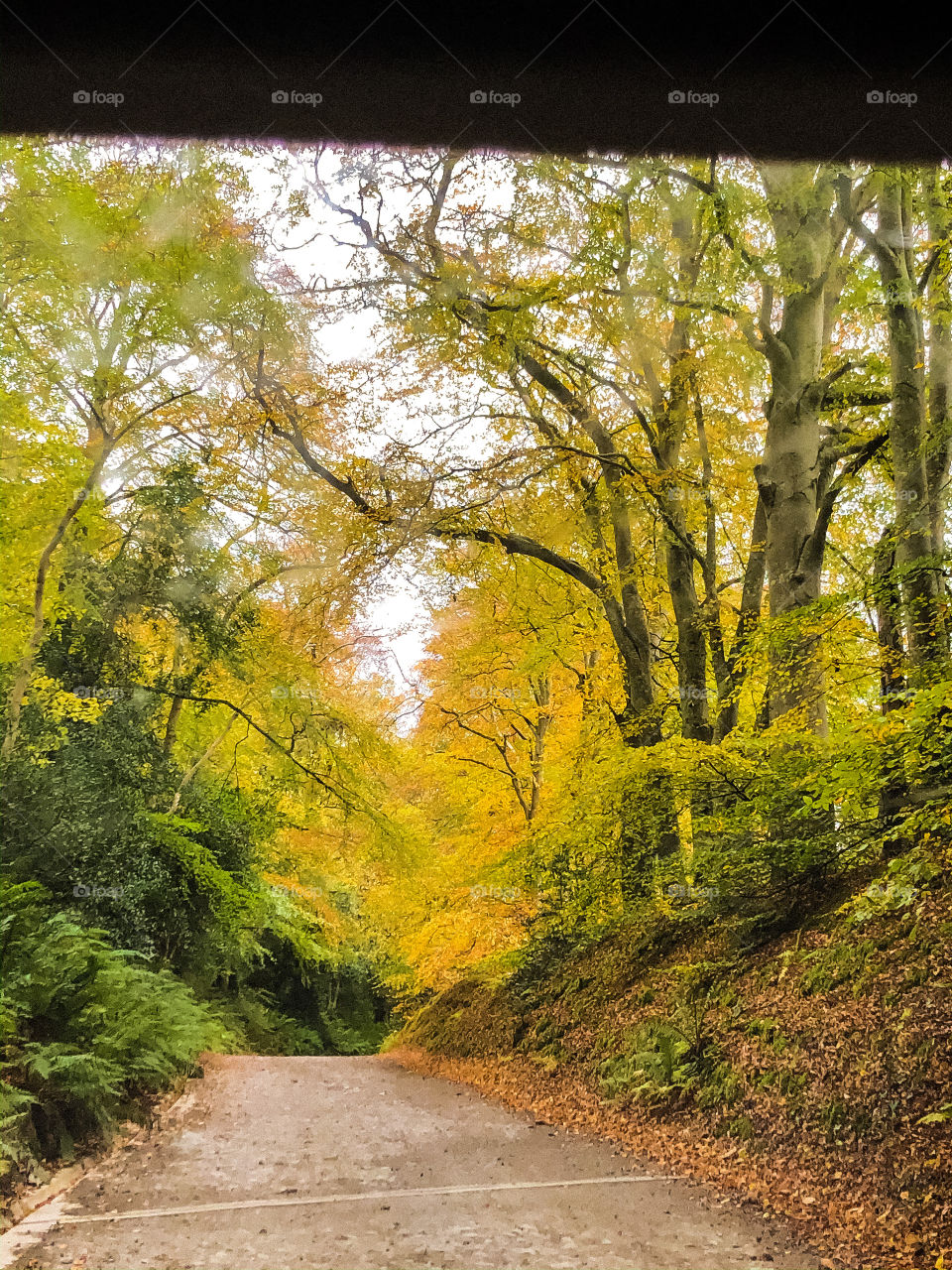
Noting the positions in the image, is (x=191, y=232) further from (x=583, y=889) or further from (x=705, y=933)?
(x=705, y=933)

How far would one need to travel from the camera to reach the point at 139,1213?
7.59 ft

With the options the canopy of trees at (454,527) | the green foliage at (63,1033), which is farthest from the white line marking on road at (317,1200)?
the canopy of trees at (454,527)

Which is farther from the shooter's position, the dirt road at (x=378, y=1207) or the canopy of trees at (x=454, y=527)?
the canopy of trees at (x=454, y=527)

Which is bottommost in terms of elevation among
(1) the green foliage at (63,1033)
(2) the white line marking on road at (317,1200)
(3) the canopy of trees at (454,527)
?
(2) the white line marking on road at (317,1200)

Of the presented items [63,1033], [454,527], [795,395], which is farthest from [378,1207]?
[795,395]

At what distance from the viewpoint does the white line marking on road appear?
223 centimetres

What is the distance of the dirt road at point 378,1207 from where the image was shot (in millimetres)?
2074

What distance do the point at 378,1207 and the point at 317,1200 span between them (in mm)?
218

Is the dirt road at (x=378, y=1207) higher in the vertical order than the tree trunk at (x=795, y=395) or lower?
lower

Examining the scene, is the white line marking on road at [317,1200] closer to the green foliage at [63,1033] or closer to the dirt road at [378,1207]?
the dirt road at [378,1207]

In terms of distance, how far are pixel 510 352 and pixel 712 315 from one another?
1.52 meters

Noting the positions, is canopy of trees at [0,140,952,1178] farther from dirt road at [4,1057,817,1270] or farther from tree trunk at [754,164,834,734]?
dirt road at [4,1057,817,1270]

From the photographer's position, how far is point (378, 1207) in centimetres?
247

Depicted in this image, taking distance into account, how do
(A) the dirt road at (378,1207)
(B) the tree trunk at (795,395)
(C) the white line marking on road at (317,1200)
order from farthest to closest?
(B) the tree trunk at (795,395)
(C) the white line marking on road at (317,1200)
(A) the dirt road at (378,1207)
